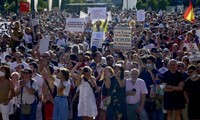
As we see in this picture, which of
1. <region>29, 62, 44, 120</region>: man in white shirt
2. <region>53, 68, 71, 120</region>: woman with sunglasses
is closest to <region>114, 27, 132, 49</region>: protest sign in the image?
<region>29, 62, 44, 120</region>: man in white shirt

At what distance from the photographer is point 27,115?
1523cm

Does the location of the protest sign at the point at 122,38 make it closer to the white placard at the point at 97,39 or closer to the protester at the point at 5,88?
the white placard at the point at 97,39

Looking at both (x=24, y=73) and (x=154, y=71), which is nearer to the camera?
(x=24, y=73)

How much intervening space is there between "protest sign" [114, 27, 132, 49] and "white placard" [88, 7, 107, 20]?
6.34m

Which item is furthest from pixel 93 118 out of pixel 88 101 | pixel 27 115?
pixel 27 115

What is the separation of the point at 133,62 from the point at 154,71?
78cm

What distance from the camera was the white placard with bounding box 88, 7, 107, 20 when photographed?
27.0 meters

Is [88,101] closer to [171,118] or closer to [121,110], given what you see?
[121,110]

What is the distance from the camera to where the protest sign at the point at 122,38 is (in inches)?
802

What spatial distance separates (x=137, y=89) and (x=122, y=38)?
4.87 metres

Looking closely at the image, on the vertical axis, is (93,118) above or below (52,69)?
below

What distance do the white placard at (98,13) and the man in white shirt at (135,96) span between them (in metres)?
11.3

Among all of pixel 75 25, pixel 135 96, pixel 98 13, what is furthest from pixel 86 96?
pixel 98 13

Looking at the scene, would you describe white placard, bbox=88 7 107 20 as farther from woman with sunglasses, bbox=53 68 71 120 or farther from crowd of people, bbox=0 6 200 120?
woman with sunglasses, bbox=53 68 71 120
